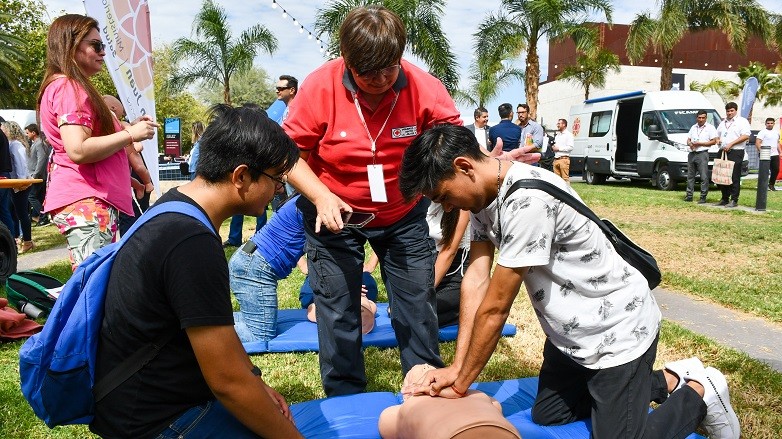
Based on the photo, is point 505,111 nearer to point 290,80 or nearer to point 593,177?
point 290,80

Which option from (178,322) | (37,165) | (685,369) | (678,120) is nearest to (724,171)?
(678,120)

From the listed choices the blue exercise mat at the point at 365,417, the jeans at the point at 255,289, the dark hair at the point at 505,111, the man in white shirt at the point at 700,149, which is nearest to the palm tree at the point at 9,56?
the dark hair at the point at 505,111

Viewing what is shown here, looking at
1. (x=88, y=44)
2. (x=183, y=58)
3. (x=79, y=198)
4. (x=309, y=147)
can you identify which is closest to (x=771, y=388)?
(x=309, y=147)

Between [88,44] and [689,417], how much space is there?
3351mm

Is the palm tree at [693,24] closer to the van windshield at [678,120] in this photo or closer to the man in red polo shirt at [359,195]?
the van windshield at [678,120]

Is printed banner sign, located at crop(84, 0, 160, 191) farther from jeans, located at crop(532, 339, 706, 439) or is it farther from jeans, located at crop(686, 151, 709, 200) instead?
jeans, located at crop(686, 151, 709, 200)

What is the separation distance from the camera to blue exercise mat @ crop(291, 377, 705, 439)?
8.44 ft

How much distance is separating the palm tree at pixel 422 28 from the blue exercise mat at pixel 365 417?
1357 cm

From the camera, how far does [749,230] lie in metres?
8.50

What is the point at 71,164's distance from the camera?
3.08 meters

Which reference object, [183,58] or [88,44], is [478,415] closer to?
[88,44]

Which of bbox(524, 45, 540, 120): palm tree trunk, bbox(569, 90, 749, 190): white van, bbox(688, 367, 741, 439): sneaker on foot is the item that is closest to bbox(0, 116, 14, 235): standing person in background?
bbox(688, 367, 741, 439): sneaker on foot

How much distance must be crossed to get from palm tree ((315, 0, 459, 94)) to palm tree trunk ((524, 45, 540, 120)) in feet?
10.7

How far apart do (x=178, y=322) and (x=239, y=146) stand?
537 millimetres
